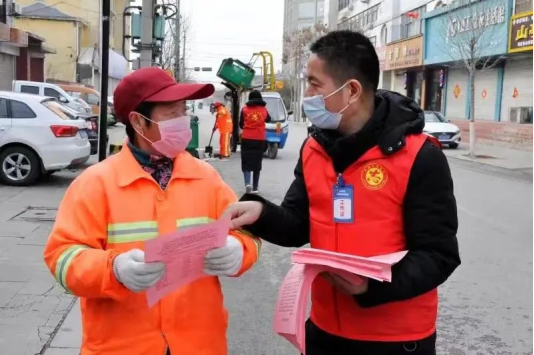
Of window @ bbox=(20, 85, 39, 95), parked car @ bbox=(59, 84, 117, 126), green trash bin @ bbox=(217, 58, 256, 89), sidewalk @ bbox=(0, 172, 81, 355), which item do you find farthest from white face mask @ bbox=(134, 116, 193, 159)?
parked car @ bbox=(59, 84, 117, 126)

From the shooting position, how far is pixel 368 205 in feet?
6.78

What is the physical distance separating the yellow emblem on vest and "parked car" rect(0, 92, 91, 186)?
10.2 metres

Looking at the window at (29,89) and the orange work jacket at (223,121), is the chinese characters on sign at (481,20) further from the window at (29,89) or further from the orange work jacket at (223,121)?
the window at (29,89)

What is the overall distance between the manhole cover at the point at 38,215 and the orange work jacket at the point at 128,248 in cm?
665

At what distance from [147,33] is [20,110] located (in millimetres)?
2674

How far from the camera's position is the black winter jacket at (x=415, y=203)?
6.49ft

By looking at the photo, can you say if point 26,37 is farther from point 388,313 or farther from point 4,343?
point 388,313

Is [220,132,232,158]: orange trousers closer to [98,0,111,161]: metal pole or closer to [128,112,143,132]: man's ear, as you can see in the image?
[98,0,111,161]: metal pole

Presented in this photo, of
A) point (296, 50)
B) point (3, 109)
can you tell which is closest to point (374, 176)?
point (3, 109)

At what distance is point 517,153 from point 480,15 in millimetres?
24986

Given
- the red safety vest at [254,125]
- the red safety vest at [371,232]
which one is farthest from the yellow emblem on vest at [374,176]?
the red safety vest at [254,125]

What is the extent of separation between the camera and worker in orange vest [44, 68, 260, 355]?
80.4 inches

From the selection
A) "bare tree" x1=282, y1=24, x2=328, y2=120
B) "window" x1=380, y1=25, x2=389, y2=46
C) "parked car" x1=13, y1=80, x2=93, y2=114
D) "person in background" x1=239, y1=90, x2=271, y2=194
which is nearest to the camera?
"person in background" x1=239, y1=90, x2=271, y2=194

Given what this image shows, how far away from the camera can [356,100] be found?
2189 millimetres
